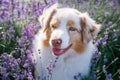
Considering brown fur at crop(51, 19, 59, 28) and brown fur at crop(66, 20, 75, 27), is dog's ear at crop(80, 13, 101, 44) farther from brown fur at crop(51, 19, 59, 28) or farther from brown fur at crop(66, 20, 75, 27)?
brown fur at crop(51, 19, 59, 28)

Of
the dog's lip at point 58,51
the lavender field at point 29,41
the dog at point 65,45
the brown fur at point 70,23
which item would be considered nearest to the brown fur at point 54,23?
the dog at point 65,45

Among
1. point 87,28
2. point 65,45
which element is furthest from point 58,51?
point 87,28

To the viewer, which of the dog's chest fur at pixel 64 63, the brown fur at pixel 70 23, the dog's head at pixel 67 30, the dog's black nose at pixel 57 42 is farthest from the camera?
the dog's chest fur at pixel 64 63

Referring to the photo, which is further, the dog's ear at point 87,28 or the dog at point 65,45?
the dog's ear at point 87,28

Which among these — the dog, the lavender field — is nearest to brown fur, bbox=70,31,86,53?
the dog

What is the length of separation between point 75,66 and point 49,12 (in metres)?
0.74

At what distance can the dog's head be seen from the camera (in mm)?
4426

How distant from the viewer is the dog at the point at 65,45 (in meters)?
4.50

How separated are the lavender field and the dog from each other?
4.7 inches

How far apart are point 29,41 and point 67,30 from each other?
65 cm

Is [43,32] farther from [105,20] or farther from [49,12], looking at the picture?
[105,20]

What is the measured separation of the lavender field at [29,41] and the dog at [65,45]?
120 millimetres

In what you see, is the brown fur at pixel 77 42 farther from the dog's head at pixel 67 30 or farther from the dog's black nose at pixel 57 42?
the dog's black nose at pixel 57 42

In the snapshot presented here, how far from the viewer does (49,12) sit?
4820mm
